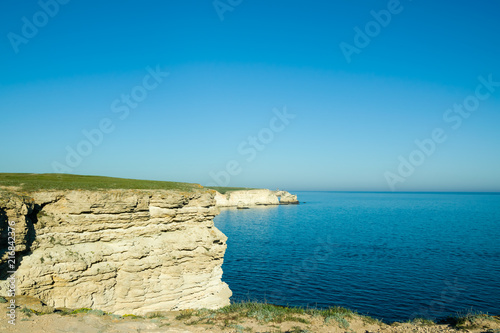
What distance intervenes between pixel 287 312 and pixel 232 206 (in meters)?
126

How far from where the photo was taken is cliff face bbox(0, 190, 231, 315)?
49.2ft

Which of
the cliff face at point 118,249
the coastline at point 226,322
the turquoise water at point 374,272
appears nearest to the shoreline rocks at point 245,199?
the turquoise water at point 374,272

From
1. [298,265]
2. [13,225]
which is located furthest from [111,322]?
[298,265]

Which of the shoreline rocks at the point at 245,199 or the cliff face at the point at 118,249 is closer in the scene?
the cliff face at the point at 118,249

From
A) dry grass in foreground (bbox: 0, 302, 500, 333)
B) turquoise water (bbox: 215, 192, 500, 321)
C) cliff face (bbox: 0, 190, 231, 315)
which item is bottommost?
turquoise water (bbox: 215, 192, 500, 321)

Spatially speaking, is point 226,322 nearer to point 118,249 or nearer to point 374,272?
point 118,249

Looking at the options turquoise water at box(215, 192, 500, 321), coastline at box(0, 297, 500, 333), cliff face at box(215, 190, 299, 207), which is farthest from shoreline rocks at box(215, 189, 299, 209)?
coastline at box(0, 297, 500, 333)

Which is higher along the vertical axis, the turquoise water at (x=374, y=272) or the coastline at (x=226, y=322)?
the coastline at (x=226, y=322)

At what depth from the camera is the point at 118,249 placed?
17.5 m

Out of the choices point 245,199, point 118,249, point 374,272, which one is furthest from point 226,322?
point 245,199

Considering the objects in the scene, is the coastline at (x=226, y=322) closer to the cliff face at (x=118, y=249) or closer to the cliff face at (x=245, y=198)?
the cliff face at (x=118, y=249)

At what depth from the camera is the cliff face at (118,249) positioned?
49.2 feet

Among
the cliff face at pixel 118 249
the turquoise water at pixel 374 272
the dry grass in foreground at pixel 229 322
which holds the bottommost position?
the turquoise water at pixel 374 272

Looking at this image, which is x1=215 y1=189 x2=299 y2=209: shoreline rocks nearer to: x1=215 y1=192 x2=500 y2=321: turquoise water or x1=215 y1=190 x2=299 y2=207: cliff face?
x1=215 y1=190 x2=299 y2=207: cliff face
